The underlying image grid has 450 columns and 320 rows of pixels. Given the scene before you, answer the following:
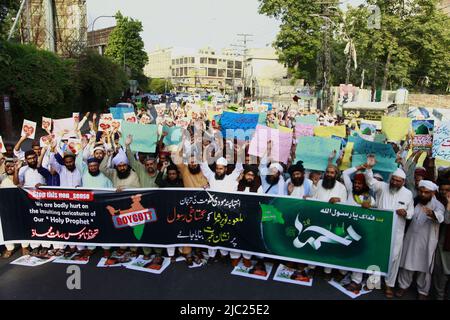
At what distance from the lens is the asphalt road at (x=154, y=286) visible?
459 centimetres

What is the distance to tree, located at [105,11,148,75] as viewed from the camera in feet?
Answer: 184

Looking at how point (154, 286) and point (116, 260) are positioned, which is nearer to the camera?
point (154, 286)

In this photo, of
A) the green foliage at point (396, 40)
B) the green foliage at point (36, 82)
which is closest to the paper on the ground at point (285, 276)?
the green foliage at point (36, 82)

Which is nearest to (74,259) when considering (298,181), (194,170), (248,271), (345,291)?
(194,170)

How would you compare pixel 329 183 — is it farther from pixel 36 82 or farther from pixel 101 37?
pixel 101 37

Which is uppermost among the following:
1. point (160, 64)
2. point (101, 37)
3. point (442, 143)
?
point (160, 64)

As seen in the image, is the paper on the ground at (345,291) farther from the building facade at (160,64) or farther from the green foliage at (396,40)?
the building facade at (160,64)

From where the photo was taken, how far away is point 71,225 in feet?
17.7

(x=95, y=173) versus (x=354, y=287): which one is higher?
(x=95, y=173)

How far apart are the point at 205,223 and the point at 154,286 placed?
103 centimetres

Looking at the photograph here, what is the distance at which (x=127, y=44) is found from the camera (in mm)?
57125

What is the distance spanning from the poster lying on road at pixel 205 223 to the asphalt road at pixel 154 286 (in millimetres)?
320

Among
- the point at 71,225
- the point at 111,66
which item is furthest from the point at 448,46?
the point at 71,225

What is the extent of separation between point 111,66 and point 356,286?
26.2 meters
